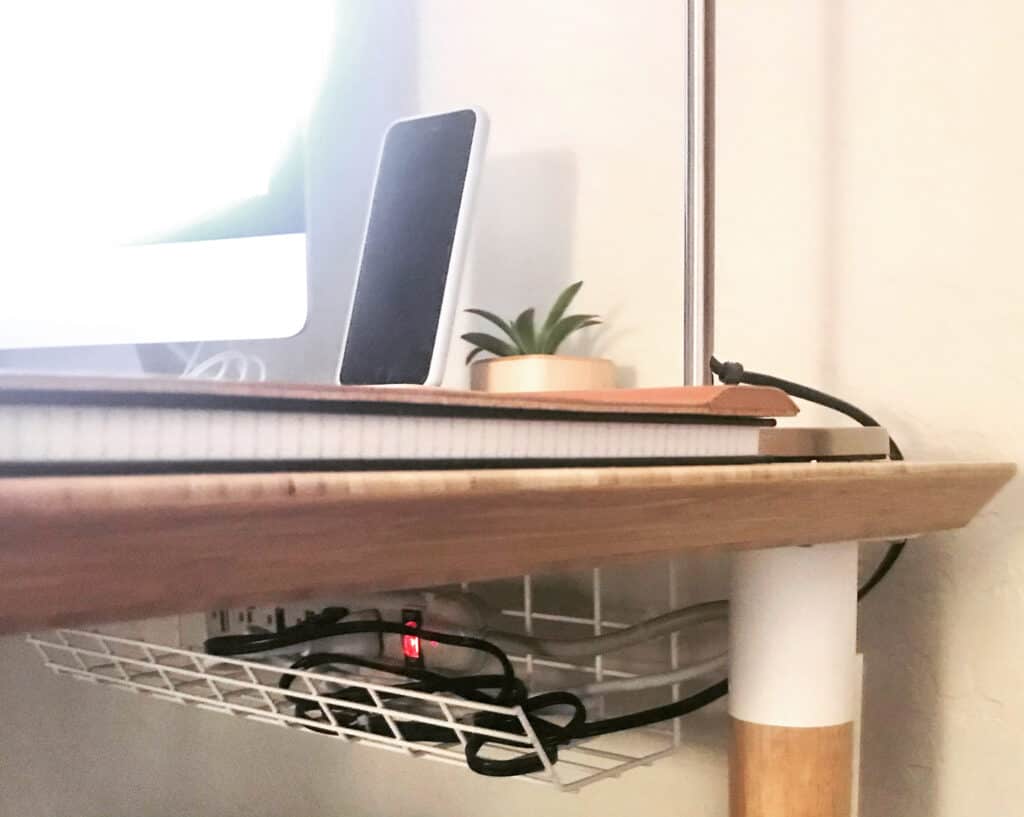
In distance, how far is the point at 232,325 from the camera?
0.63 m

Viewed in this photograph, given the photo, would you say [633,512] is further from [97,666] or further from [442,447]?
[97,666]

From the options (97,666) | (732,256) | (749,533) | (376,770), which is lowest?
(376,770)

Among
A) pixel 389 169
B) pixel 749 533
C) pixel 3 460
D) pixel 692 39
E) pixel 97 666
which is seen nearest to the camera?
pixel 3 460

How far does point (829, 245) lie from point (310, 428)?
20.2 inches

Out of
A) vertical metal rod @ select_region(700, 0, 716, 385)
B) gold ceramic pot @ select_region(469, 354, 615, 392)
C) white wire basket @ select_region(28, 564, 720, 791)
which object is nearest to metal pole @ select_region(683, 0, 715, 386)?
vertical metal rod @ select_region(700, 0, 716, 385)

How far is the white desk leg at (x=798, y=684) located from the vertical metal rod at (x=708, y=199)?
124mm

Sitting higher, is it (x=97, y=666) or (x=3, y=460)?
(x=3, y=460)

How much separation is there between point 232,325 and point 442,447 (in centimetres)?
39

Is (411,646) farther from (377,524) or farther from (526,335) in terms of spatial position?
(377,524)

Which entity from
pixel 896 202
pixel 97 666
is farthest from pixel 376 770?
pixel 896 202

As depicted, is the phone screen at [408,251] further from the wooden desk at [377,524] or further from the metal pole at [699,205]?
the wooden desk at [377,524]

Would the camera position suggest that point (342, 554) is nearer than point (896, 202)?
Yes

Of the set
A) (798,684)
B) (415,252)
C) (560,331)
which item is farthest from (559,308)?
(798,684)

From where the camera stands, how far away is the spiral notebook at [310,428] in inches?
8.1
